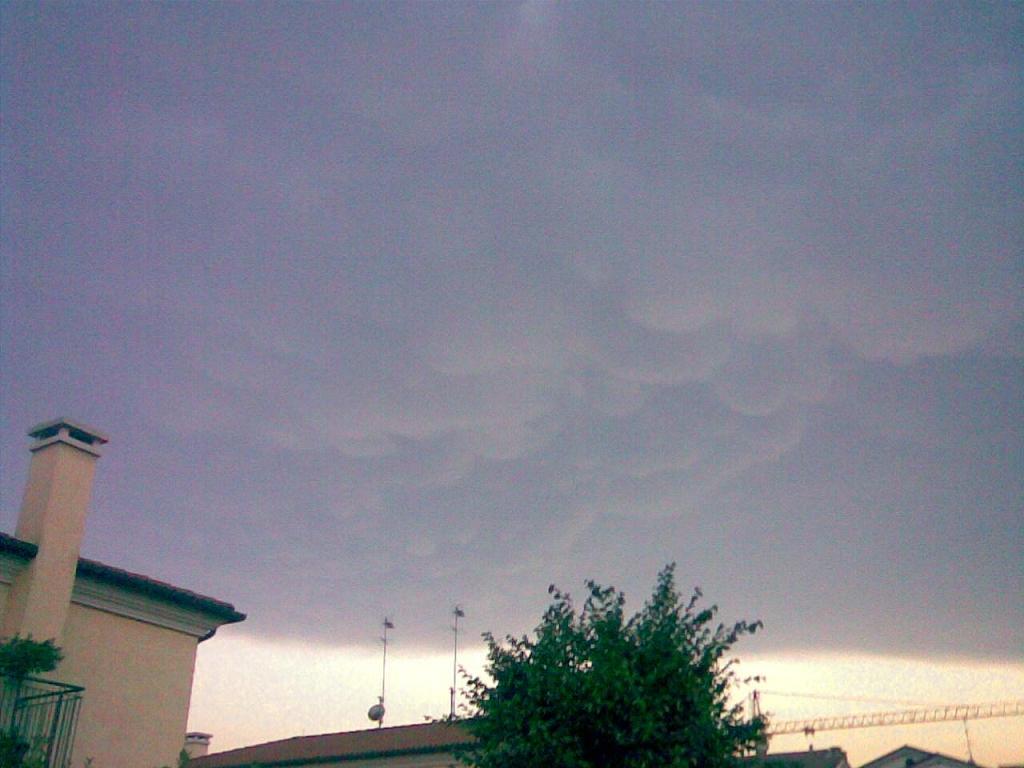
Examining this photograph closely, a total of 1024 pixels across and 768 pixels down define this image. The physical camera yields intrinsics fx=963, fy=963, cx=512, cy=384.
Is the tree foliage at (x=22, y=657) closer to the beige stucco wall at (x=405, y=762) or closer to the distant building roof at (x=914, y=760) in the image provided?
the beige stucco wall at (x=405, y=762)

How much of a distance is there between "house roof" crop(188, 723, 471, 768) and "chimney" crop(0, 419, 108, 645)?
12.4 m

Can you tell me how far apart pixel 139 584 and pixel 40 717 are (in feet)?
9.99

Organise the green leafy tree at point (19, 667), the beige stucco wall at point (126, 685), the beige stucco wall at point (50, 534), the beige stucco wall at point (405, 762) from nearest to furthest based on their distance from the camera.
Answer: the green leafy tree at point (19, 667) → the beige stucco wall at point (50, 534) → the beige stucco wall at point (126, 685) → the beige stucco wall at point (405, 762)

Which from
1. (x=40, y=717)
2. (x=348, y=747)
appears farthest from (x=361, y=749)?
(x=40, y=717)

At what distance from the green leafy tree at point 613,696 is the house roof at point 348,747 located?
1064cm

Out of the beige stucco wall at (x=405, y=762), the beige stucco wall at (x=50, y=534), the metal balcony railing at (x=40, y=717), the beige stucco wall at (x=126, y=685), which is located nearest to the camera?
the metal balcony railing at (x=40, y=717)

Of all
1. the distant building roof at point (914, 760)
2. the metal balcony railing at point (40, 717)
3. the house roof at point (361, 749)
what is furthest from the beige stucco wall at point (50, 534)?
the distant building roof at point (914, 760)

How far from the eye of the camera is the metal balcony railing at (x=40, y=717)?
579 inches

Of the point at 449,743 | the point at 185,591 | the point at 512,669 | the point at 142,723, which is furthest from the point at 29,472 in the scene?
the point at 449,743

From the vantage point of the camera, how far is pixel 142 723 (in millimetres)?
17844

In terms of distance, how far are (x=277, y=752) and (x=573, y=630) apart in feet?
69.8

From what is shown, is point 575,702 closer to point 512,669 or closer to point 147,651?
point 512,669

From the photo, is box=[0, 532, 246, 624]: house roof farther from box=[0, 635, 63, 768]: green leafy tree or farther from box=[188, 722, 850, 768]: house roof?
box=[188, 722, 850, 768]: house roof

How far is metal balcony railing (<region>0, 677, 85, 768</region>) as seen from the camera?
48.3ft
